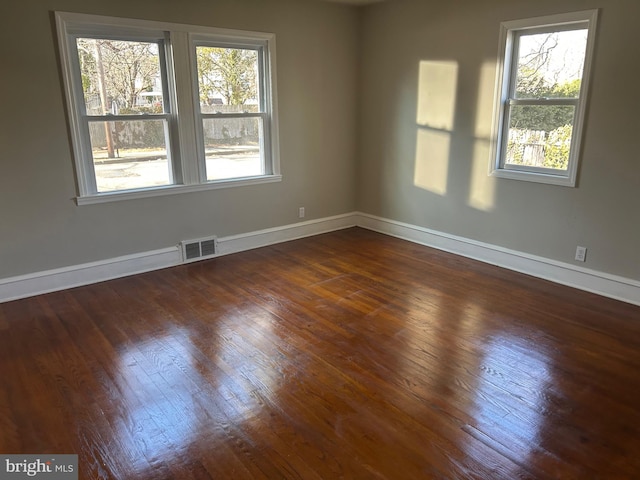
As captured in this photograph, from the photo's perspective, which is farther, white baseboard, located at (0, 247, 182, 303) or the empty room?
white baseboard, located at (0, 247, 182, 303)

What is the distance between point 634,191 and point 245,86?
3.70 metres

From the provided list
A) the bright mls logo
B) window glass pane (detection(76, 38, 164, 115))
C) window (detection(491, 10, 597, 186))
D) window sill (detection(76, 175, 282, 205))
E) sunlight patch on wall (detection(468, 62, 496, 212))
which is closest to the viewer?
the bright mls logo

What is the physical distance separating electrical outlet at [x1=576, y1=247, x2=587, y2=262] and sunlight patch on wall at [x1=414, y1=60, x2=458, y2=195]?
4.81 feet

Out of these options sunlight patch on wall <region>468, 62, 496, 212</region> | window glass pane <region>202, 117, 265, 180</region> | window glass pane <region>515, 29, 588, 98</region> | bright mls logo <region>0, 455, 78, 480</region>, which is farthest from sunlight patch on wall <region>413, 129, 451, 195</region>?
bright mls logo <region>0, 455, 78, 480</region>

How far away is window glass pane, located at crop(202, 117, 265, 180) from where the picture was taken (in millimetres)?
4652

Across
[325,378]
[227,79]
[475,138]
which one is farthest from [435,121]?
[325,378]

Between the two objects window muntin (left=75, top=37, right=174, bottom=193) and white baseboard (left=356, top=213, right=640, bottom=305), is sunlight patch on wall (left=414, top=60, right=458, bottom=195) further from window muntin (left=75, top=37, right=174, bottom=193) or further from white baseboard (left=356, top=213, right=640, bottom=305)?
window muntin (left=75, top=37, right=174, bottom=193)

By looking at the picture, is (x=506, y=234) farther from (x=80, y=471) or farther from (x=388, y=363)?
(x=80, y=471)

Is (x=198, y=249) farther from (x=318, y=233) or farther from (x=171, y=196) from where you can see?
(x=318, y=233)

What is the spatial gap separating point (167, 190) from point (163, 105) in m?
0.80

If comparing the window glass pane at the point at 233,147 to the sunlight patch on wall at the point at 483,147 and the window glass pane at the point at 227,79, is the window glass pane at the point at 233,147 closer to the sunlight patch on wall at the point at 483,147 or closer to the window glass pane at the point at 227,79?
the window glass pane at the point at 227,79

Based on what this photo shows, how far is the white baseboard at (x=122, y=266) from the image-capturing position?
380 cm

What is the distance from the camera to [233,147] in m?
4.83

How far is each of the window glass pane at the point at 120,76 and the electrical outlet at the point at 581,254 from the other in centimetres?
402
